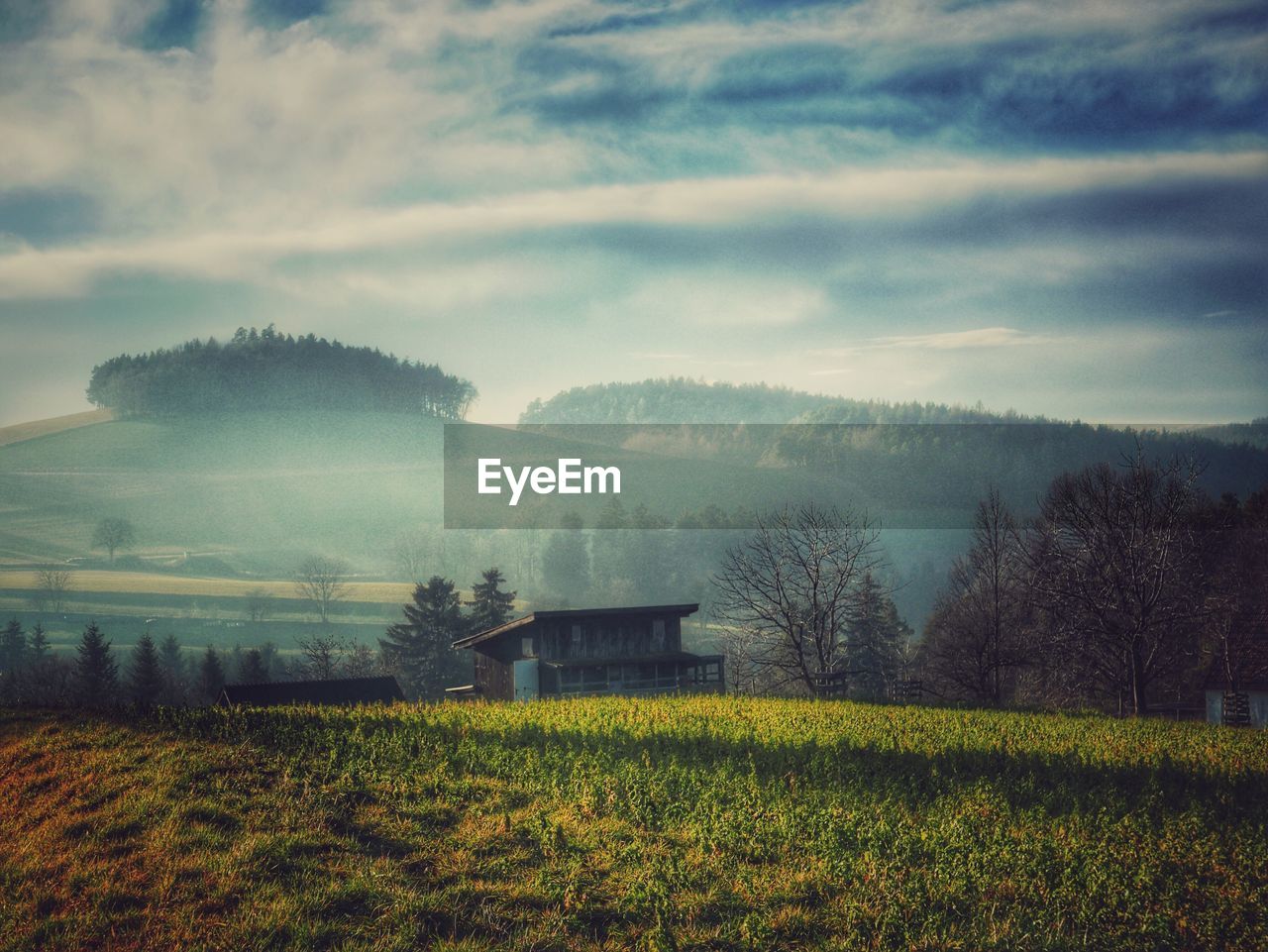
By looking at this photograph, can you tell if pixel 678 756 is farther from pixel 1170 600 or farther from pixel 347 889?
pixel 1170 600

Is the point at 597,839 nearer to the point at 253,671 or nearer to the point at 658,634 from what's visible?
the point at 658,634

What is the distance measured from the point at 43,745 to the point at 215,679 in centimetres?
5291

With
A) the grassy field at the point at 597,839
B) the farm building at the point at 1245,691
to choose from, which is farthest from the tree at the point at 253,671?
the farm building at the point at 1245,691

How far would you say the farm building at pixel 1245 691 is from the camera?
123 ft

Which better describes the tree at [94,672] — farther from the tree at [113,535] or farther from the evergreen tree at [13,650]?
the tree at [113,535]

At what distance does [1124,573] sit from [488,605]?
47.0 m

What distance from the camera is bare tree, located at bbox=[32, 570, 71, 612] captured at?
110 metres

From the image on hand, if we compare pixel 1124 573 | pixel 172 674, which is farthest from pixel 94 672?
pixel 1124 573

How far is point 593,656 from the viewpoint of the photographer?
149 ft

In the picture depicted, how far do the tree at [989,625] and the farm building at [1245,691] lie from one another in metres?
8.44

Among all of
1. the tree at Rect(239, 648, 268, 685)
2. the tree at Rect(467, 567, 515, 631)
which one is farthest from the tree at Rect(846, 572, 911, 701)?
the tree at Rect(239, 648, 268, 685)

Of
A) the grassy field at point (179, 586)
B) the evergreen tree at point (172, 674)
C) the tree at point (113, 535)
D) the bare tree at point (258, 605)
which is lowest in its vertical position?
the evergreen tree at point (172, 674)

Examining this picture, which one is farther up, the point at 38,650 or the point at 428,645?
the point at 428,645

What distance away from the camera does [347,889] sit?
12930 mm
